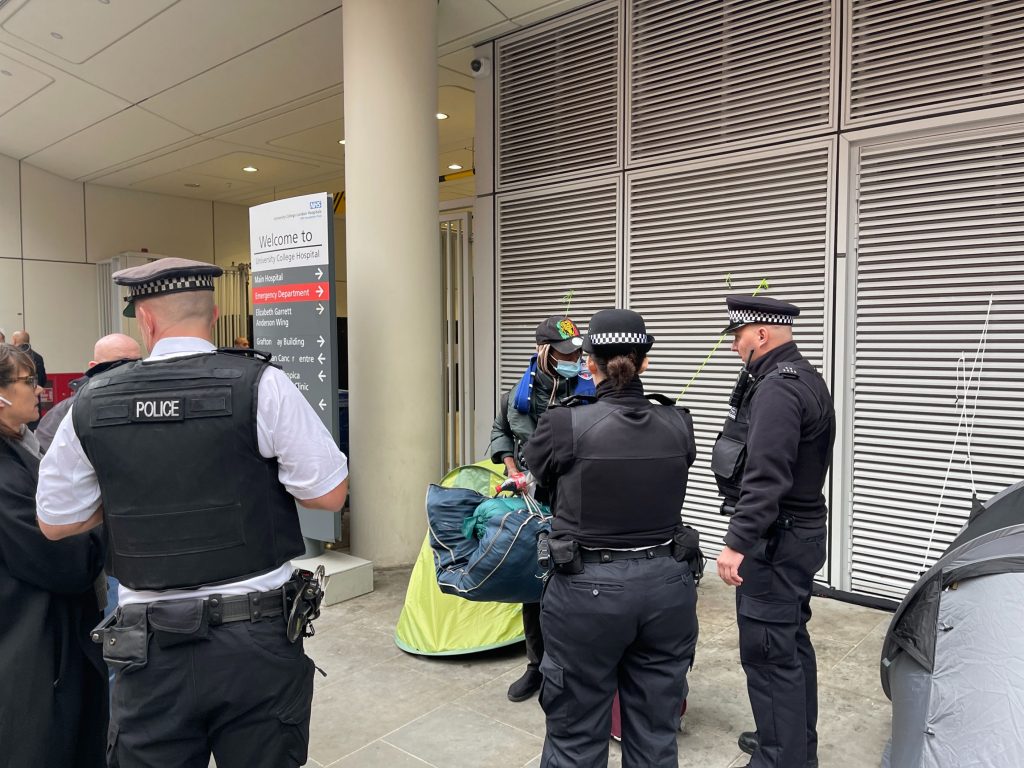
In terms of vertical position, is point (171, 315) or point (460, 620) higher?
point (171, 315)

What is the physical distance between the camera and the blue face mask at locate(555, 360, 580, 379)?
3490mm

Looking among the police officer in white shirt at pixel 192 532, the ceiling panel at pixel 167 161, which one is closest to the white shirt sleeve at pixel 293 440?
the police officer in white shirt at pixel 192 532

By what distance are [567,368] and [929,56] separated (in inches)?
112

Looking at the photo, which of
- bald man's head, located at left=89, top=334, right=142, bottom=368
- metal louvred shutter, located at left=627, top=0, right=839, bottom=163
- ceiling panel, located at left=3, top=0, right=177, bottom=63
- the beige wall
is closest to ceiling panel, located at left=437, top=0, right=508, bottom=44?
metal louvred shutter, located at left=627, top=0, right=839, bottom=163

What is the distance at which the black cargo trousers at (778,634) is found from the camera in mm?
2549

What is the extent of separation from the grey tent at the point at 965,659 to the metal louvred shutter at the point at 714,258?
2317 mm

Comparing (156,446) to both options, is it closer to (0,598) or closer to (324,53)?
(0,598)

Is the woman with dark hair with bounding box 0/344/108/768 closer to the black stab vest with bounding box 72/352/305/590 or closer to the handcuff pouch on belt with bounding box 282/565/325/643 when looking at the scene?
the black stab vest with bounding box 72/352/305/590

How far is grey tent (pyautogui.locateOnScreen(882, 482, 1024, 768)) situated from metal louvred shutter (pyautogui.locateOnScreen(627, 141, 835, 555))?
7.60ft

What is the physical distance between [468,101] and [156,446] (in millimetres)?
6791

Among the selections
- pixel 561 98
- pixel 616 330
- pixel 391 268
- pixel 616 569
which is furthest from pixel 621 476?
pixel 561 98

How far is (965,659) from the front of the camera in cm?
214

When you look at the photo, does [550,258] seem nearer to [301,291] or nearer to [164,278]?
[301,291]

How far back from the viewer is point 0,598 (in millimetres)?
2020
